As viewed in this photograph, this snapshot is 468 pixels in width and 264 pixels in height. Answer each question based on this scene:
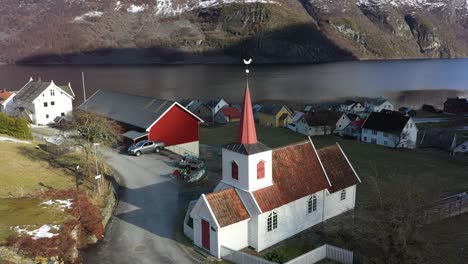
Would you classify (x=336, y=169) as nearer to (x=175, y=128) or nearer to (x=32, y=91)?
(x=175, y=128)

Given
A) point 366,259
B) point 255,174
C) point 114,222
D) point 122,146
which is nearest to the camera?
point 366,259

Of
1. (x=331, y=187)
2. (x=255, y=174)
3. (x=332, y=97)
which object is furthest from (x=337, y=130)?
(x=332, y=97)

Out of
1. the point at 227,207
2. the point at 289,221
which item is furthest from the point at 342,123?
the point at 227,207

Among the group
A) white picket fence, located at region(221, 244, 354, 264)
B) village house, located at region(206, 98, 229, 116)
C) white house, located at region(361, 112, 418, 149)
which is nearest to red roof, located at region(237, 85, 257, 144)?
white picket fence, located at region(221, 244, 354, 264)

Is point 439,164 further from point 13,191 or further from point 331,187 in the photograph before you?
point 13,191

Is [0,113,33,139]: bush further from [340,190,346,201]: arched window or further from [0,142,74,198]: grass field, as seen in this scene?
[340,190,346,201]: arched window

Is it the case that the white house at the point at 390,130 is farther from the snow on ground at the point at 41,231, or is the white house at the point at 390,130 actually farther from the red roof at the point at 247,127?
the snow on ground at the point at 41,231
